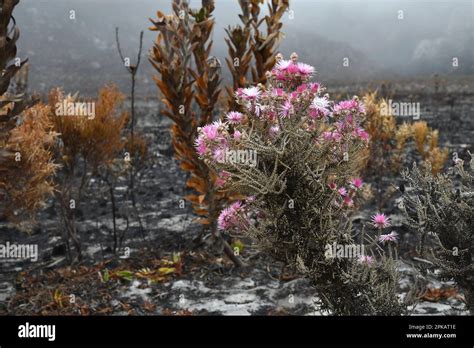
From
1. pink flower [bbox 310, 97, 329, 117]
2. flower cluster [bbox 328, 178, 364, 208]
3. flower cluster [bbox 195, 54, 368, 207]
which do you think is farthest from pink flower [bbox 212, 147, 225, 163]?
flower cluster [bbox 328, 178, 364, 208]

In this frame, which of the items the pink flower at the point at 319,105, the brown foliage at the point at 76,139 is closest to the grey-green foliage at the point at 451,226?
the pink flower at the point at 319,105

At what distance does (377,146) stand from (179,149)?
3.22 metres

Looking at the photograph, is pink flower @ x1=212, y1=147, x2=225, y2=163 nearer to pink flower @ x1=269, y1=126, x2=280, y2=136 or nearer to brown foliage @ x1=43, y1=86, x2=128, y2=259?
pink flower @ x1=269, y1=126, x2=280, y2=136

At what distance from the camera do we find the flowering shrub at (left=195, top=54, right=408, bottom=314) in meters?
2.52

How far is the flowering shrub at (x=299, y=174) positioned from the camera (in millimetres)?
2520

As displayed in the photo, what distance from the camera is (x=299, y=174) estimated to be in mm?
2592

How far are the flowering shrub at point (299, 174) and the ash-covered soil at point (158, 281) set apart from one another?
36.0 inches

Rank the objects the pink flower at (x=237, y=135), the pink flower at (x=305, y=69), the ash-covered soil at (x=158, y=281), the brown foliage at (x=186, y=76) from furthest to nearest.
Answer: the brown foliage at (x=186, y=76), the ash-covered soil at (x=158, y=281), the pink flower at (x=305, y=69), the pink flower at (x=237, y=135)

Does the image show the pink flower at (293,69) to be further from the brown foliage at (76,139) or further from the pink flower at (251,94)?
the brown foliage at (76,139)

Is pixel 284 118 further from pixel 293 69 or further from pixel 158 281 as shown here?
pixel 158 281

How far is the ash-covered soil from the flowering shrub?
3.00 feet

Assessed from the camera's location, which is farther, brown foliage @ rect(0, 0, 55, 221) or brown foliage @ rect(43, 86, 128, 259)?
brown foliage @ rect(43, 86, 128, 259)

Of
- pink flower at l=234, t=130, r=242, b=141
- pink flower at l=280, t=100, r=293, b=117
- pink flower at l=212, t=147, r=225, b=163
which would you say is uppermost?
pink flower at l=280, t=100, r=293, b=117
